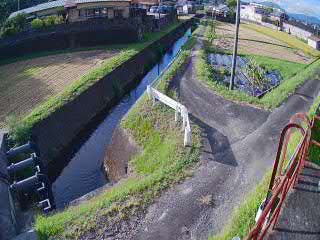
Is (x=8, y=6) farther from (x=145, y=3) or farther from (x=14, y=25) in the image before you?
(x=145, y=3)

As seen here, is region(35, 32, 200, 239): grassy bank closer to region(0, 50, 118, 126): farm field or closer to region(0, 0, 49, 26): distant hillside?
region(0, 50, 118, 126): farm field

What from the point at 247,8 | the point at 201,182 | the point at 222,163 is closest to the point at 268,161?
Answer: the point at 222,163

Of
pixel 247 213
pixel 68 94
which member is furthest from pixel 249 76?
pixel 247 213

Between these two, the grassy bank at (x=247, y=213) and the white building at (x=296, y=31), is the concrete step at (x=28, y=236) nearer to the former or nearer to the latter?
the grassy bank at (x=247, y=213)

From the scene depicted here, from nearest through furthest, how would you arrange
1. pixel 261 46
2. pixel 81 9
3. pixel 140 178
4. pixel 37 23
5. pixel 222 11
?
1. pixel 140 178
2. pixel 37 23
3. pixel 261 46
4. pixel 81 9
5. pixel 222 11

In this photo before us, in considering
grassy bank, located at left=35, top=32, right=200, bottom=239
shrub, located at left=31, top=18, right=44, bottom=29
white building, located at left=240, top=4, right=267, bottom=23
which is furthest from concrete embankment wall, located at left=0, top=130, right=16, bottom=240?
white building, located at left=240, top=4, right=267, bottom=23

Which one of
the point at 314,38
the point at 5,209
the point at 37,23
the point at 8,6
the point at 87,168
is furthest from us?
the point at 8,6

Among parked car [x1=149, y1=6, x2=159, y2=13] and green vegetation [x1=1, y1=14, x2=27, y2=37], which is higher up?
parked car [x1=149, y1=6, x2=159, y2=13]
